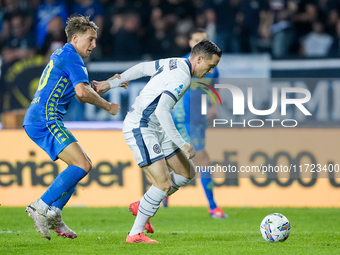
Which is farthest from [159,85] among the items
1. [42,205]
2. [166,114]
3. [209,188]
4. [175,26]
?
[175,26]

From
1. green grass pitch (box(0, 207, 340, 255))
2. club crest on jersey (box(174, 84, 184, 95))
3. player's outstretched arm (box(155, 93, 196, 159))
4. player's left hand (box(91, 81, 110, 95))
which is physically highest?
club crest on jersey (box(174, 84, 184, 95))

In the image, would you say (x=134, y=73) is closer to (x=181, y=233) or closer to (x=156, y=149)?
(x=156, y=149)

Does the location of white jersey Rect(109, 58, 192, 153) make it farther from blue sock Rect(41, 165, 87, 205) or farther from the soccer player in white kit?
blue sock Rect(41, 165, 87, 205)

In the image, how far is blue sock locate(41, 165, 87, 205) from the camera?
5.32 metres

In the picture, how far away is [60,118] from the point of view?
18.2ft

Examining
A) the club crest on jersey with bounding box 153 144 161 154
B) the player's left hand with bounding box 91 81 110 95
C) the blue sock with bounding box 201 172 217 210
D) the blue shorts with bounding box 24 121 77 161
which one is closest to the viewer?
the club crest on jersey with bounding box 153 144 161 154

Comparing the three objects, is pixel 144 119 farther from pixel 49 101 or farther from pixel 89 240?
pixel 89 240

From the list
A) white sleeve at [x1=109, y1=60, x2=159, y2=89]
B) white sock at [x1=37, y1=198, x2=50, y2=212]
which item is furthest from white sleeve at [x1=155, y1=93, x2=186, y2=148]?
white sock at [x1=37, y1=198, x2=50, y2=212]

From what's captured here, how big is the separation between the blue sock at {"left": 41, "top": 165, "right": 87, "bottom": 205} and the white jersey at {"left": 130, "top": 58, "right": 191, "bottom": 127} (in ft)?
2.53

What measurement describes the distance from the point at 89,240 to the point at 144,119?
1.34 m

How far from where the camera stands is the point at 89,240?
559 centimetres

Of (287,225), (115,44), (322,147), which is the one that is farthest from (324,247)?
(115,44)

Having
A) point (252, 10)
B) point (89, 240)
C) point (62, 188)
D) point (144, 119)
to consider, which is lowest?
point (89, 240)

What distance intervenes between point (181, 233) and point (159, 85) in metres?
1.82
